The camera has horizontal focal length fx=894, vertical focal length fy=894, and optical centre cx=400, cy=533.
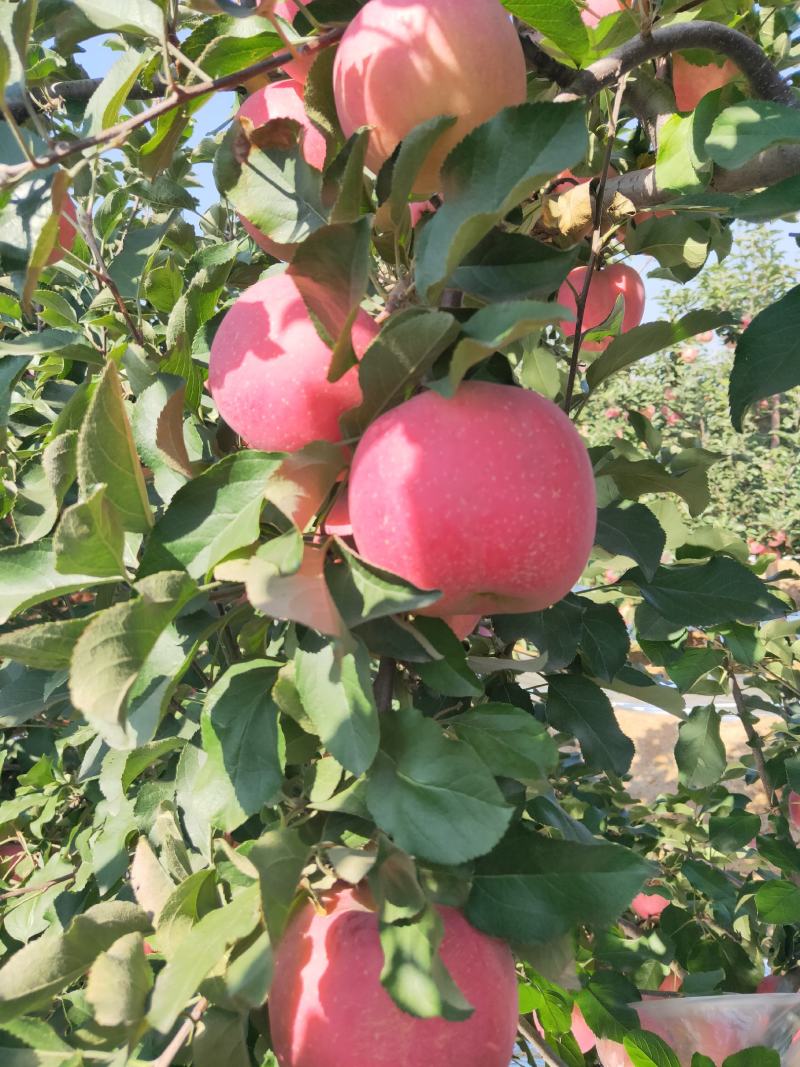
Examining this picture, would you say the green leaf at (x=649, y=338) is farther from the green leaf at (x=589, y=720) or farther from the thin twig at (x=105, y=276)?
the thin twig at (x=105, y=276)

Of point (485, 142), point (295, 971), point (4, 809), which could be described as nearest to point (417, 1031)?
point (295, 971)

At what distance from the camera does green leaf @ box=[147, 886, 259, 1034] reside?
52cm

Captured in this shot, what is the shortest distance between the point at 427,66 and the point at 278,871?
567 mm

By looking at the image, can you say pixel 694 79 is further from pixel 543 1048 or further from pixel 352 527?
pixel 543 1048

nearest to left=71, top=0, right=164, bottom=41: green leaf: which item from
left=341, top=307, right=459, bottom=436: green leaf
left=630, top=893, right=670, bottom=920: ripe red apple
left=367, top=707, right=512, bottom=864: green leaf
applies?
left=341, top=307, right=459, bottom=436: green leaf

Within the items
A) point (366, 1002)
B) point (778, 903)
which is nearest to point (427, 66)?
point (366, 1002)

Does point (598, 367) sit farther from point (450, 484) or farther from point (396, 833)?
point (396, 833)

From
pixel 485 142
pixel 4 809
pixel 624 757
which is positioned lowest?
pixel 4 809

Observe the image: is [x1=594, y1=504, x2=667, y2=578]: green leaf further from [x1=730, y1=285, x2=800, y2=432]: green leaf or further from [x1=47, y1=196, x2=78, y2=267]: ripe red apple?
[x1=47, y1=196, x2=78, y2=267]: ripe red apple

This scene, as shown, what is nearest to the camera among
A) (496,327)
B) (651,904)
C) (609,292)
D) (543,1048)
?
(496,327)

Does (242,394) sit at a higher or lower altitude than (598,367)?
higher

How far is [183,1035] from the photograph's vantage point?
0.65m

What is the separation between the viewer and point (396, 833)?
1.86ft

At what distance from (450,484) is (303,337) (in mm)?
168
